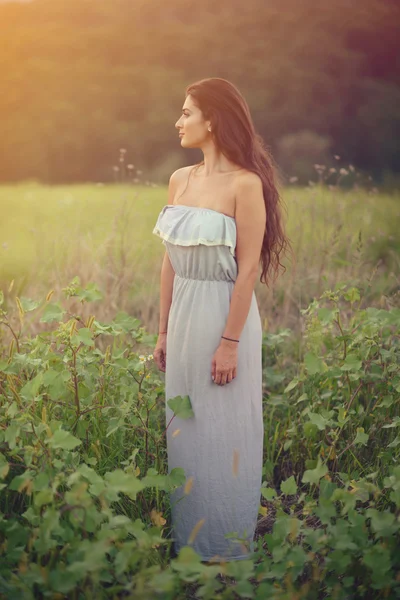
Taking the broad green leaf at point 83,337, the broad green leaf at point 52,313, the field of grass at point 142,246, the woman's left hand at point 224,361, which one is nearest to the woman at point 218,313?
the woman's left hand at point 224,361

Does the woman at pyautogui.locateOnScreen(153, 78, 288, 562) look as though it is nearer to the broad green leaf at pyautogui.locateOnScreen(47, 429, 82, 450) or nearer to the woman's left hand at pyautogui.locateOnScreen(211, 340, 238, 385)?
the woman's left hand at pyautogui.locateOnScreen(211, 340, 238, 385)

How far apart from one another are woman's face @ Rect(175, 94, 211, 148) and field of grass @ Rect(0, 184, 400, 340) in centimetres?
126

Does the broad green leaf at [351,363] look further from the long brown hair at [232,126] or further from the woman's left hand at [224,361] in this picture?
the long brown hair at [232,126]

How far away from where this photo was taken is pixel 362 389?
10.1ft

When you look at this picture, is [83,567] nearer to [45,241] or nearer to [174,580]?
[174,580]

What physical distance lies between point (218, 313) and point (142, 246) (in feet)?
9.06

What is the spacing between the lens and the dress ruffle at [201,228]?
2.26 metres

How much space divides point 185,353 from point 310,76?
5544mm

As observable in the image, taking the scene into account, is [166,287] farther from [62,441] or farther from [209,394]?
[62,441]

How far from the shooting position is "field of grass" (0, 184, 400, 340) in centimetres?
427

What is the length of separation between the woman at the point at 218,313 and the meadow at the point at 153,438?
99mm

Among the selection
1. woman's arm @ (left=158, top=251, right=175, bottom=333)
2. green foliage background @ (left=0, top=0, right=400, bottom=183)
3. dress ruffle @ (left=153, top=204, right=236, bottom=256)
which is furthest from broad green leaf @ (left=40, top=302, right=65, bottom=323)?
green foliage background @ (left=0, top=0, right=400, bottom=183)

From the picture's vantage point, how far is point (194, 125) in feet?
7.66

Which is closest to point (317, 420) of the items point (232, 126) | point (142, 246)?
point (232, 126)
